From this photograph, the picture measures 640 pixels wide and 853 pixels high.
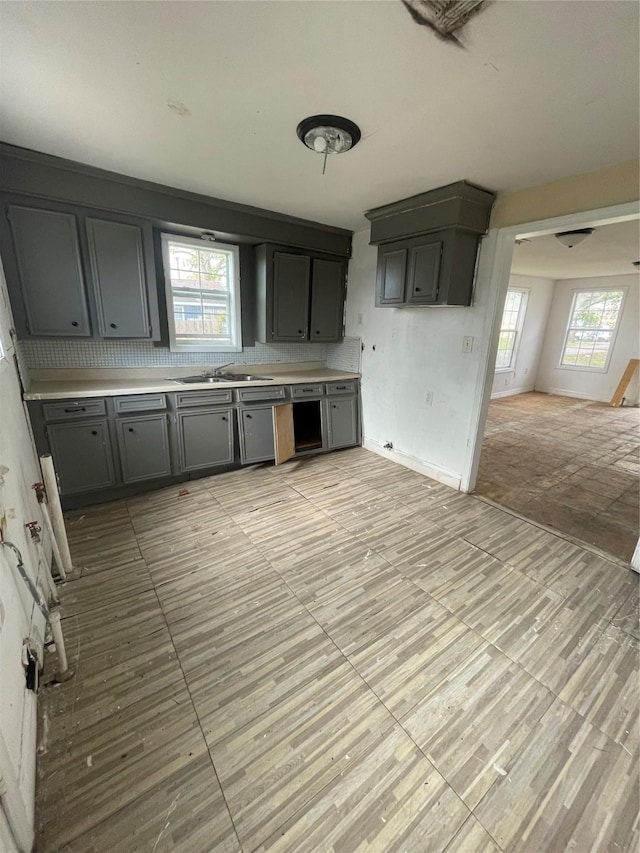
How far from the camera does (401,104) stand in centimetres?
162

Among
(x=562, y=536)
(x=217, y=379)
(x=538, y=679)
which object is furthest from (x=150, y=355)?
(x=562, y=536)

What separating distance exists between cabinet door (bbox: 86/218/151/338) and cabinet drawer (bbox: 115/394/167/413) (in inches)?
21.8

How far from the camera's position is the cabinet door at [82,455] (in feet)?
8.32

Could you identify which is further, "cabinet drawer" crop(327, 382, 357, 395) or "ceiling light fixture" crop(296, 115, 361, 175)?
"cabinet drawer" crop(327, 382, 357, 395)

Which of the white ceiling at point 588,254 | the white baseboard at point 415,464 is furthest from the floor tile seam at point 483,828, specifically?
the white ceiling at point 588,254

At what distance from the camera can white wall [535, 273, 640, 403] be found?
6.63 metres

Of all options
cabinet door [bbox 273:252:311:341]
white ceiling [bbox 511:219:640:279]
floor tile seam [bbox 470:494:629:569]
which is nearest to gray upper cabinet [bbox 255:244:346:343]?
cabinet door [bbox 273:252:311:341]

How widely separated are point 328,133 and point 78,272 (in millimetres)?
2087

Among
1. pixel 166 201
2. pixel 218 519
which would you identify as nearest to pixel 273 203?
pixel 166 201

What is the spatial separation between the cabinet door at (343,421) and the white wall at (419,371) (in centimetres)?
15

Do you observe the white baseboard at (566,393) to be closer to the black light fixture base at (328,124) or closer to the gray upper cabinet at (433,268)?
the gray upper cabinet at (433,268)

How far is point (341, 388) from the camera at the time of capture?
4.07m

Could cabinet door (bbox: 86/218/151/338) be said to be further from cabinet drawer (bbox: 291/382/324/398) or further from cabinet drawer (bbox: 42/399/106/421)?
cabinet drawer (bbox: 291/382/324/398)

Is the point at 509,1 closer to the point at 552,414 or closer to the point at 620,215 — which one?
the point at 620,215
